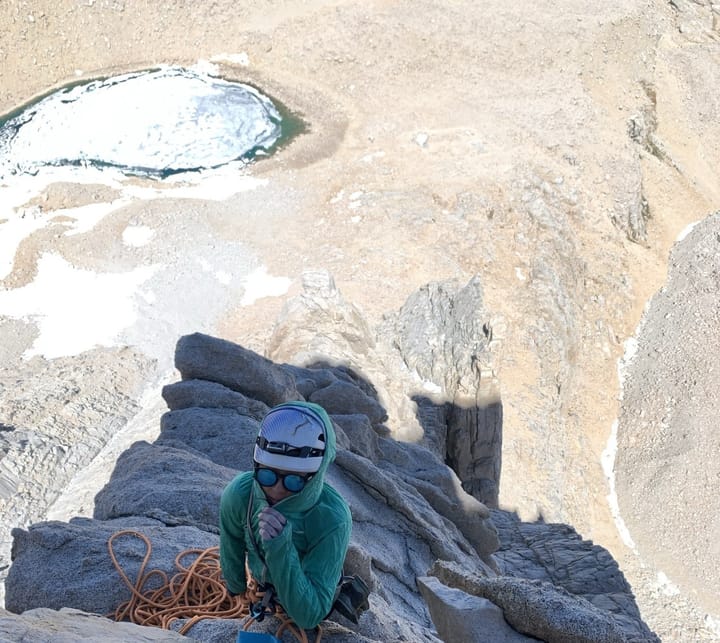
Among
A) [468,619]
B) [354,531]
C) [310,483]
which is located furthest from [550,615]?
[310,483]

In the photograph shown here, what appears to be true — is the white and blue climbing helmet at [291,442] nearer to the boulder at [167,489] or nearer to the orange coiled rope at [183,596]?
the orange coiled rope at [183,596]

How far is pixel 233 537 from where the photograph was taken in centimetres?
610

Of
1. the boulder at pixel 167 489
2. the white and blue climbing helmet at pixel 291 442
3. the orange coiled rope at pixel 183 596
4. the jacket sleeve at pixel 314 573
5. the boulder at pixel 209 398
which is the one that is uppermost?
the white and blue climbing helmet at pixel 291 442

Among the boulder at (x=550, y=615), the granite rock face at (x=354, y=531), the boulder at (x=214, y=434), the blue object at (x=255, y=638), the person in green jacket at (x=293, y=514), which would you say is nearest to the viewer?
the person in green jacket at (x=293, y=514)

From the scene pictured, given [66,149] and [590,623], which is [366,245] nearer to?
[66,149]

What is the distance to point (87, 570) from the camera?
7836 mm

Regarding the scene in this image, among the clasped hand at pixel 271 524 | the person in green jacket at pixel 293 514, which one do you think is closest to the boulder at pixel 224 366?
the person in green jacket at pixel 293 514

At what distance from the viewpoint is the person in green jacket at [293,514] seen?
5.43m

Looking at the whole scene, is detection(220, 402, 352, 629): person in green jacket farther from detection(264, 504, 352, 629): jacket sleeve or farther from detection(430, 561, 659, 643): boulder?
detection(430, 561, 659, 643): boulder

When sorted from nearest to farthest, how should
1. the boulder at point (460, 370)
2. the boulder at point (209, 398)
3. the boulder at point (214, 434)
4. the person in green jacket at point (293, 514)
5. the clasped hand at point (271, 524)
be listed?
1. the clasped hand at point (271, 524)
2. the person in green jacket at point (293, 514)
3. the boulder at point (214, 434)
4. the boulder at point (209, 398)
5. the boulder at point (460, 370)

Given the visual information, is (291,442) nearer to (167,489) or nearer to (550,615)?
(550,615)

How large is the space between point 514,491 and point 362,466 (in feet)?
37.1

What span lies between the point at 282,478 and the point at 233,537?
932 mm

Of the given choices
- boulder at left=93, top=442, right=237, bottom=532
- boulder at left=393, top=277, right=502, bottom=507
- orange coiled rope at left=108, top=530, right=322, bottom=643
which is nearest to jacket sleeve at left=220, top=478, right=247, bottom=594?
orange coiled rope at left=108, top=530, right=322, bottom=643
